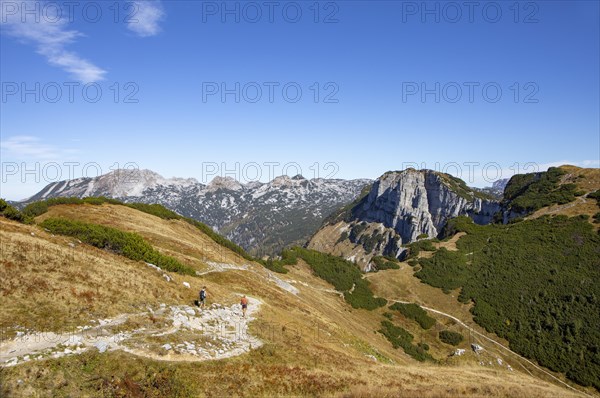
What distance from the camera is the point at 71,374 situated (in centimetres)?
1583

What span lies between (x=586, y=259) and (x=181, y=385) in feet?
322

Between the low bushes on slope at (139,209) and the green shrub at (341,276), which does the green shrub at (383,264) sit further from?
the low bushes on slope at (139,209)

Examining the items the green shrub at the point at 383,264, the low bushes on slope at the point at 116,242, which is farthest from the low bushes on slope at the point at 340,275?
the low bushes on slope at the point at 116,242

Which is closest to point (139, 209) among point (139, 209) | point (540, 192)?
point (139, 209)

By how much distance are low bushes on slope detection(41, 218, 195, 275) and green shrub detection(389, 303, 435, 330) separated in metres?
51.3

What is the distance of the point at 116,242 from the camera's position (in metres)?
37.4

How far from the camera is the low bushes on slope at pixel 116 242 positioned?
3682cm

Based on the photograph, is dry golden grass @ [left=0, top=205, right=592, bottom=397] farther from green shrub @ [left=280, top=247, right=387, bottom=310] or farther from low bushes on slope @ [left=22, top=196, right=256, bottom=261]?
green shrub @ [left=280, top=247, right=387, bottom=310]

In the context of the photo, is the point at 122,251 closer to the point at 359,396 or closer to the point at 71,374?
the point at 71,374

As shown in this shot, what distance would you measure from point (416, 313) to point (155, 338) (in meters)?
64.5

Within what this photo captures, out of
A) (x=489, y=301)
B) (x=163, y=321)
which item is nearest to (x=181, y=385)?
(x=163, y=321)

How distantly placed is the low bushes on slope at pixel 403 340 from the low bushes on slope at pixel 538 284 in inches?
716

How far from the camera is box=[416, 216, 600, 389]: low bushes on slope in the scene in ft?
208

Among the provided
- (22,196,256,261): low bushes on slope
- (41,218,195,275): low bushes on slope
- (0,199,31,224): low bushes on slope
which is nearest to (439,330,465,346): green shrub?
(22,196,256,261): low bushes on slope
